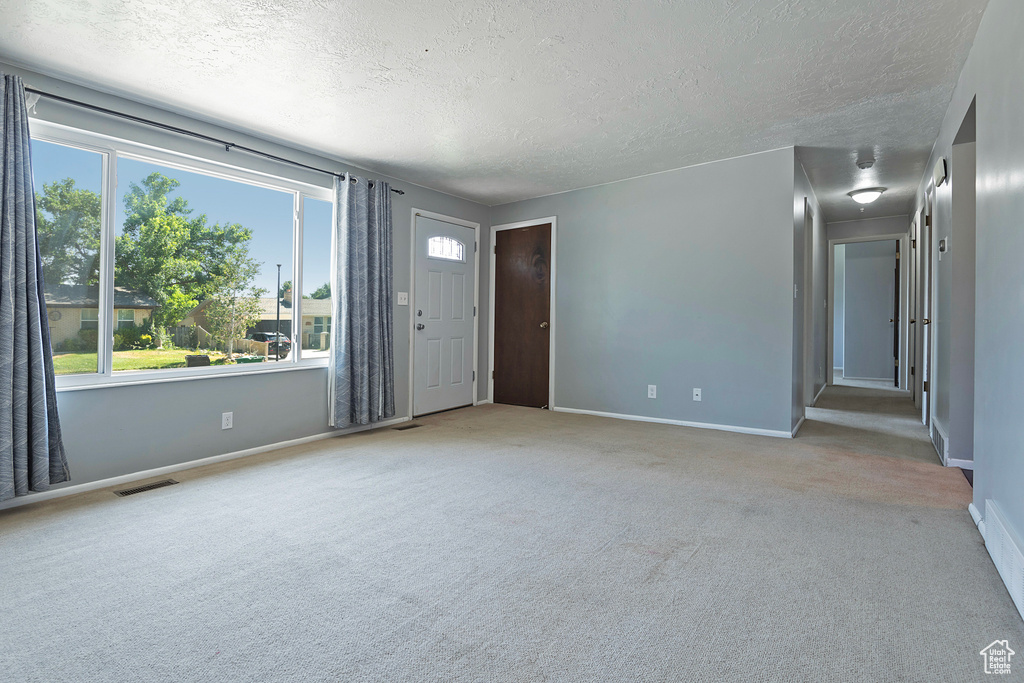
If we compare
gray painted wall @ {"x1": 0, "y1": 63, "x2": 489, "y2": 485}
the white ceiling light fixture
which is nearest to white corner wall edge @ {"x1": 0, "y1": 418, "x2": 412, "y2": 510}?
gray painted wall @ {"x1": 0, "y1": 63, "x2": 489, "y2": 485}

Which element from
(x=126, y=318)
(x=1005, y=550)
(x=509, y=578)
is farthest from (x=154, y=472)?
(x=1005, y=550)

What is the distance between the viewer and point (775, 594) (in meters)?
1.82

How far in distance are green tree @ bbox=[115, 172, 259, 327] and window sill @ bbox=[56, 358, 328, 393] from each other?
35cm

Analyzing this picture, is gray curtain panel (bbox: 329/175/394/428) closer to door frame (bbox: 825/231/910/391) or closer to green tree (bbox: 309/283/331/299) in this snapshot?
green tree (bbox: 309/283/331/299)

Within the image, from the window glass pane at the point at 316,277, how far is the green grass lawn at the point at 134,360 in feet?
2.56

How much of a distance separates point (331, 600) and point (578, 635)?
2.88ft

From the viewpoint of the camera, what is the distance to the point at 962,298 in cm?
325

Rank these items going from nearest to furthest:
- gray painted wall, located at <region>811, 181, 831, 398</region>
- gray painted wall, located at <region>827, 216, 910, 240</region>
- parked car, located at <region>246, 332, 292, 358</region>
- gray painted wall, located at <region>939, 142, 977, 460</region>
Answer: gray painted wall, located at <region>939, 142, 977, 460</region>, parked car, located at <region>246, 332, 292, 358</region>, gray painted wall, located at <region>811, 181, 831, 398</region>, gray painted wall, located at <region>827, 216, 910, 240</region>

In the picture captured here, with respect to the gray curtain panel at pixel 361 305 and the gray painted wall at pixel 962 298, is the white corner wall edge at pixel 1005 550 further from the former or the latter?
the gray curtain panel at pixel 361 305

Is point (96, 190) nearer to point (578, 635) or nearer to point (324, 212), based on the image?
point (324, 212)

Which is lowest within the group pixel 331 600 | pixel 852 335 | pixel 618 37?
pixel 331 600

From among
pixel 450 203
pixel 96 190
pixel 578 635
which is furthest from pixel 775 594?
pixel 450 203

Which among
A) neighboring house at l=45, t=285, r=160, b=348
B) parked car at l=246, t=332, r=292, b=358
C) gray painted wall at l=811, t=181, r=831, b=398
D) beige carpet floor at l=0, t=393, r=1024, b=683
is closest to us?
beige carpet floor at l=0, t=393, r=1024, b=683

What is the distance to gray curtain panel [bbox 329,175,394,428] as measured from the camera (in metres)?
4.38
